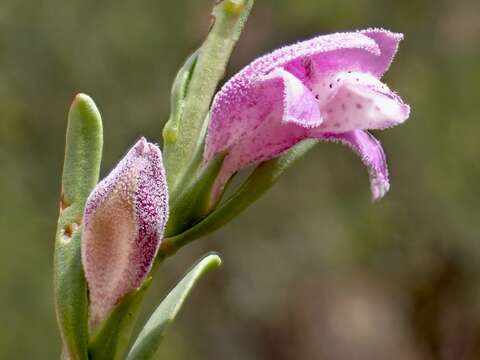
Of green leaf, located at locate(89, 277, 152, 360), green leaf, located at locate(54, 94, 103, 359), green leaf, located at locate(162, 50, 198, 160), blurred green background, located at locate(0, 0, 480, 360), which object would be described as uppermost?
green leaf, located at locate(162, 50, 198, 160)

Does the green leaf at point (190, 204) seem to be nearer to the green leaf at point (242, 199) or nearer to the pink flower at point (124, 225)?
the green leaf at point (242, 199)

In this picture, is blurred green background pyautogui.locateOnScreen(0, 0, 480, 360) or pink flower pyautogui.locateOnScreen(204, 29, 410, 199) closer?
pink flower pyautogui.locateOnScreen(204, 29, 410, 199)

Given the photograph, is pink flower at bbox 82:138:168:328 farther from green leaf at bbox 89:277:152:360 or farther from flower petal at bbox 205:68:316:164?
flower petal at bbox 205:68:316:164

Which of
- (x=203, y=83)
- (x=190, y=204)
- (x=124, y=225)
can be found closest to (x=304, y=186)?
(x=203, y=83)

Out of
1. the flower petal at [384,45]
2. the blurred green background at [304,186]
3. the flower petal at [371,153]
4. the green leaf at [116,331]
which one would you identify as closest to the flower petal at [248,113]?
the flower petal at [371,153]

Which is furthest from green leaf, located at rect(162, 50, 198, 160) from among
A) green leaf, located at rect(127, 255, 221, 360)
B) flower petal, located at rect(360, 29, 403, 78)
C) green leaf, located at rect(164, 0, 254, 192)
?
flower petal, located at rect(360, 29, 403, 78)

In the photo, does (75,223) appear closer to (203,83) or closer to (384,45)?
(203,83)
